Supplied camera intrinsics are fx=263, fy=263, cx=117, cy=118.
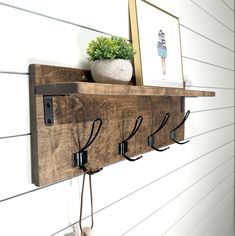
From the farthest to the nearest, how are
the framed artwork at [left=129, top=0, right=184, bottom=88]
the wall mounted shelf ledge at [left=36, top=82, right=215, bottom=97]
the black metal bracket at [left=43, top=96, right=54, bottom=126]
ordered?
1. the framed artwork at [left=129, top=0, right=184, bottom=88]
2. the black metal bracket at [left=43, top=96, right=54, bottom=126]
3. the wall mounted shelf ledge at [left=36, top=82, right=215, bottom=97]

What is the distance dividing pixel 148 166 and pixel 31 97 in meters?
0.60

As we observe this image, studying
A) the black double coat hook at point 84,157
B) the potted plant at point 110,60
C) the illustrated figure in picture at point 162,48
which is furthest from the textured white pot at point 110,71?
the illustrated figure in picture at point 162,48

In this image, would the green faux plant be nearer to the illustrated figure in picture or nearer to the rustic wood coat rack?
the rustic wood coat rack

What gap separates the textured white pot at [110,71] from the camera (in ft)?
2.10

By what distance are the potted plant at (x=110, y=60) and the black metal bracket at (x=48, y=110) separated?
13 cm

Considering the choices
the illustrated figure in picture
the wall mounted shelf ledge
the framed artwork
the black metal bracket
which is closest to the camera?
the wall mounted shelf ledge

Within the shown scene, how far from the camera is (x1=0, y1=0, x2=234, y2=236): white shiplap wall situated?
56cm

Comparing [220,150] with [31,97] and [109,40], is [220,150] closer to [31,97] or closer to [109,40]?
[109,40]

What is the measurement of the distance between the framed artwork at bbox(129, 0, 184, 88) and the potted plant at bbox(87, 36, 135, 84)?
7.7 inches

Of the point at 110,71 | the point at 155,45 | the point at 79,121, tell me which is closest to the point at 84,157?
the point at 79,121

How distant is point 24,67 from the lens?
1.90 ft

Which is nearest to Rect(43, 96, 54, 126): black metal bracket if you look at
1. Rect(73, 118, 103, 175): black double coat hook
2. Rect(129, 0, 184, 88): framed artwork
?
Rect(73, 118, 103, 175): black double coat hook

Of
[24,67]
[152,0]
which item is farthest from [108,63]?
[152,0]

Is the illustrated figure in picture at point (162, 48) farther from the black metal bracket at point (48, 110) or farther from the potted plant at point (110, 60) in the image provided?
the black metal bracket at point (48, 110)
